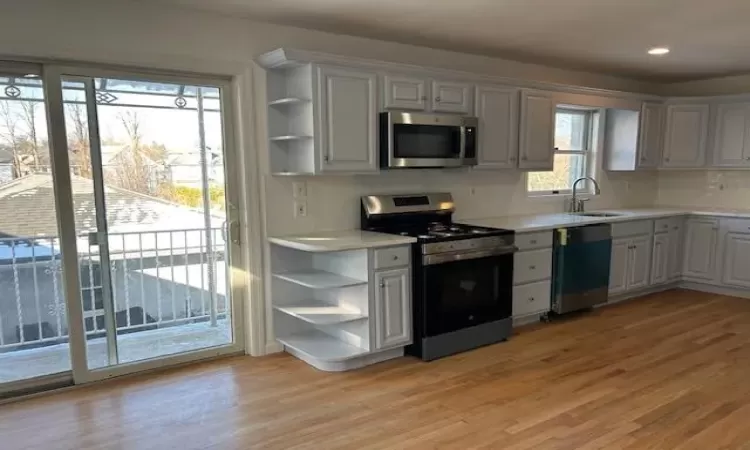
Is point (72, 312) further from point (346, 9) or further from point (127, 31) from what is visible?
point (346, 9)

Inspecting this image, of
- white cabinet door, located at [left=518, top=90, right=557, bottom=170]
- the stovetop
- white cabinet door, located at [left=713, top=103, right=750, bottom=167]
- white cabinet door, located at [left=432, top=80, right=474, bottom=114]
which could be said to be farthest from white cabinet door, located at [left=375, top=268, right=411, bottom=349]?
white cabinet door, located at [left=713, top=103, right=750, bottom=167]

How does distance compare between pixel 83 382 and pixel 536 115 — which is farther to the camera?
pixel 536 115

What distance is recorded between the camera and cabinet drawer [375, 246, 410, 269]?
3363 millimetres

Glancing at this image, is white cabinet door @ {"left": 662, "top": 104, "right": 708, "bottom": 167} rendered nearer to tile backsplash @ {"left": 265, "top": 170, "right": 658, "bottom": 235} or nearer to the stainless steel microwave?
tile backsplash @ {"left": 265, "top": 170, "right": 658, "bottom": 235}

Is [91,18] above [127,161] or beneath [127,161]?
above

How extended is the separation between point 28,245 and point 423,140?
2716mm

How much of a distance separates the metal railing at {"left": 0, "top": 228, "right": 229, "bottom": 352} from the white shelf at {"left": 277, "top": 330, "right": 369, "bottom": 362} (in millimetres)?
558

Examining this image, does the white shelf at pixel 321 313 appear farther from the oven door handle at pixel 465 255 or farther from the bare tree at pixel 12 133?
the bare tree at pixel 12 133

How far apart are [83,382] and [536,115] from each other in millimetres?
4019

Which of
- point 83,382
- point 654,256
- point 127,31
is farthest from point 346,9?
point 654,256

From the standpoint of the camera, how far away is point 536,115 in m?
4.56

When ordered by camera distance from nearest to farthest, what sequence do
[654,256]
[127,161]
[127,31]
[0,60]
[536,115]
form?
[0,60]
[127,31]
[127,161]
[536,115]
[654,256]

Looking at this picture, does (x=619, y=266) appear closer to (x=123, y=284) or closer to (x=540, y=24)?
(x=540, y=24)

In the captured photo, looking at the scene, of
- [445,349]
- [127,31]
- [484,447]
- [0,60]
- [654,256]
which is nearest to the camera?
[484,447]
